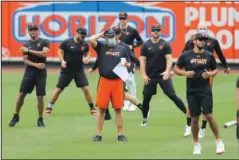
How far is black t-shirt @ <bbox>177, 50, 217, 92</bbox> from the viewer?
51.0 ft

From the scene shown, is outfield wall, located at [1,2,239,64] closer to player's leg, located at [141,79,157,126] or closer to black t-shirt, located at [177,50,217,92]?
player's leg, located at [141,79,157,126]

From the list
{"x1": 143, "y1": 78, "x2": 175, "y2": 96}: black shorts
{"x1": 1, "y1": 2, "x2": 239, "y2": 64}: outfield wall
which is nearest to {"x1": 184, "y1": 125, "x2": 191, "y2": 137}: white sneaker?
{"x1": 143, "y1": 78, "x2": 175, "y2": 96}: black shorts

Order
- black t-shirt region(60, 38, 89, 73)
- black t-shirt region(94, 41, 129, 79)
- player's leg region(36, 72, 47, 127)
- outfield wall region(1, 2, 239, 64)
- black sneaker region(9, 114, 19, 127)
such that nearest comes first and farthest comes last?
black t-shirt region(94, 41, 129, 79)
player's leg region(36, 72, 47, 127)
black sneaker region(9, 114, 19, 127)
black t-shirt region(60, 38, 89, 73)
outfield wall region(1, 2, 239, 64)

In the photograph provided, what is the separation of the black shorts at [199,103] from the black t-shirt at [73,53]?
17.5 feet

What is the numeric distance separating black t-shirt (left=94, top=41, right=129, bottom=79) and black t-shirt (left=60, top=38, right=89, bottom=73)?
3478 millimetres

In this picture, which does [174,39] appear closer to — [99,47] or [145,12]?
[145,12]

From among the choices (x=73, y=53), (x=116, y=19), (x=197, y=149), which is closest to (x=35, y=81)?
(x=73, y=53)

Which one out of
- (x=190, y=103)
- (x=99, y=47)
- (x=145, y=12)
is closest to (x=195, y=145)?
(x=190, y=103)

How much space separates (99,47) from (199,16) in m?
15.3

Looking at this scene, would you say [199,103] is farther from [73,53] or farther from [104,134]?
[73,53]

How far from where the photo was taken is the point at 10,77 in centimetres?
2970

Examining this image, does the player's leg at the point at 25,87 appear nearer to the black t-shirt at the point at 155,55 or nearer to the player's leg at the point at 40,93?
the player's leg at the point at 40,93

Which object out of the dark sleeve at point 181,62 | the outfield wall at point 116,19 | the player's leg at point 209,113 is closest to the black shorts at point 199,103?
the player's leg at point 209,113

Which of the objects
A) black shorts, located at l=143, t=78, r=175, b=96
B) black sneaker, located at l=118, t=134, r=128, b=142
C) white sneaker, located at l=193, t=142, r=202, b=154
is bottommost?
black sneaker, located at l=118, t=134, r=128, b=142
